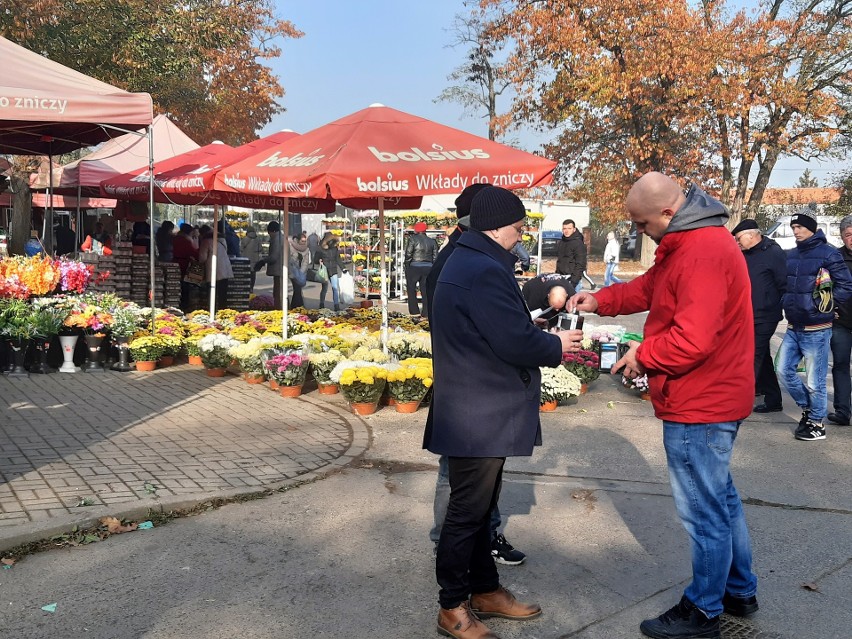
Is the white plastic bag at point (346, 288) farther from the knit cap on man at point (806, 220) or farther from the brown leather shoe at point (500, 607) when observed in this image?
the brown leather shoe at point (500, 607)

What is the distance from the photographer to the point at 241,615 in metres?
3.64

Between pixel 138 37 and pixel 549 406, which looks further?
pixel 138 37

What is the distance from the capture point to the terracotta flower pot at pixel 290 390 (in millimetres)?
8289

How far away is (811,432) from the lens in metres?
6.93

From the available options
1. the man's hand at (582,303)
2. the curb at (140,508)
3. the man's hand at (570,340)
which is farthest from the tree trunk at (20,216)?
the man's hand at (570,340)

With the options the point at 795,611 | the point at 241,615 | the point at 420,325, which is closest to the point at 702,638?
the point at 795,611

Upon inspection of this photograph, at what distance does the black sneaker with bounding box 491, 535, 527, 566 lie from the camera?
425 centimetres

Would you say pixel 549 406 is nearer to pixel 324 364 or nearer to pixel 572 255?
pixel 324 364

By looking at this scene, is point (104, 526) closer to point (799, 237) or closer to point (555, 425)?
point (555, 425)

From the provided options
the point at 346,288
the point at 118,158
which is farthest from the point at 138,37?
the point at 346,288

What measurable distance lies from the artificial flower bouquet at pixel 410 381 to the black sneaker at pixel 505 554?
3250mm

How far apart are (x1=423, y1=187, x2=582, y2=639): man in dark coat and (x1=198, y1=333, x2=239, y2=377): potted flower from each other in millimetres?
6183

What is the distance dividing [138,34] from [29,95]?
459 inches

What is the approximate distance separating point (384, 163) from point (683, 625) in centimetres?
513
